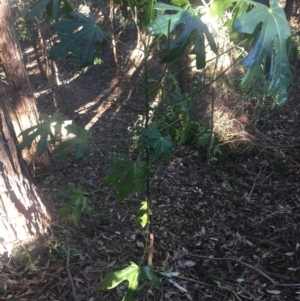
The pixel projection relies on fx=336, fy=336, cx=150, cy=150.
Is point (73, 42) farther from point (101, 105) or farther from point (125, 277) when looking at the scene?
point (101, 105)

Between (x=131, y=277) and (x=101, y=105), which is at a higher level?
(x=131, y=277)

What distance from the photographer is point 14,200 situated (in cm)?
256

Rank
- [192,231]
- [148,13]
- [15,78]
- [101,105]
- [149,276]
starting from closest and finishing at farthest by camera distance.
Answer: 1. [148,13]
2. [149,276]
3. [192,231]
4. [15,78]
5. [101,105]

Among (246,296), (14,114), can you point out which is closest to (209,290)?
(246,296)

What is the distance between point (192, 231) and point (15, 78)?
285cm

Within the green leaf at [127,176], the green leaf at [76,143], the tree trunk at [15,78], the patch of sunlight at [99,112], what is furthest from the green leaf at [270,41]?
the patch of sunlight at [99,112]

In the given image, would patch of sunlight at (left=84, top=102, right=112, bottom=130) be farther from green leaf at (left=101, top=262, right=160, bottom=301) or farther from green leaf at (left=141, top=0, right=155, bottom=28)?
green leaf at (left=141, top=0, right=155, bottom=28)

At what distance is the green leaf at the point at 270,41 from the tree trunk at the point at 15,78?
10.3ft

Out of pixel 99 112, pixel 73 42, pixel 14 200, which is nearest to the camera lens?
pixel 73 42

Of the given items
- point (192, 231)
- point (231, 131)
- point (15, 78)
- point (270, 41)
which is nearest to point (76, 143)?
point (270, 41)

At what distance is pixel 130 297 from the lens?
214 centimetres

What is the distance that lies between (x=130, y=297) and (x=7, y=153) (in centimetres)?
136

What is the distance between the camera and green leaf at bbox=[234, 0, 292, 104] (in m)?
1.50

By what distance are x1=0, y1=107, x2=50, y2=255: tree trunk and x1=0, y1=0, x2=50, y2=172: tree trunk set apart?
1510 mm
